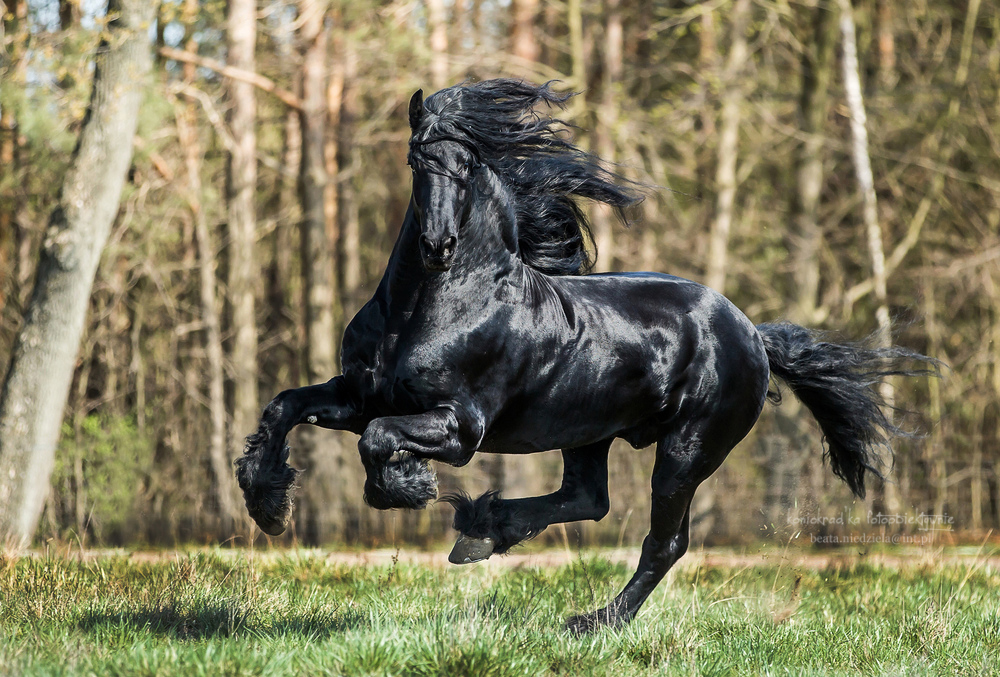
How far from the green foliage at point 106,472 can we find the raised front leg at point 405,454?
24.6ft

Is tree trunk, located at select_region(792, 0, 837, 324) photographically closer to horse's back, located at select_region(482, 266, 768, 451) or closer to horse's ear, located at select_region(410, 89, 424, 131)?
horse's back, located at select_region(482, 266, 768, 451)

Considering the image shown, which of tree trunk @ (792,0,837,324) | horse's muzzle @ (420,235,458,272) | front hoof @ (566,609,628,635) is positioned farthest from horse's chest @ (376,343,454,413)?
tree trunk @ (792,0,837,324)

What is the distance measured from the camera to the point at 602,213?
14172 mm

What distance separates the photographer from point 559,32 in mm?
18984

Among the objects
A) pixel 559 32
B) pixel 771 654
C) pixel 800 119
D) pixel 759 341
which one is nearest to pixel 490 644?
pixel 771 654

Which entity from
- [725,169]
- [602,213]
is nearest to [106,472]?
[602,213]

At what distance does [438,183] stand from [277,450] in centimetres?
114

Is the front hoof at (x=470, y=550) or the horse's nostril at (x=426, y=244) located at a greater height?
the horse's nostril at (x=426, y=244)

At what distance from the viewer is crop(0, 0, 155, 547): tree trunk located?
26.0ft

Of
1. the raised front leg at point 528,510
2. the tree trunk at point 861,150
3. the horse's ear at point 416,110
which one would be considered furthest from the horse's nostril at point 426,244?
the tree trunk at point 861,150

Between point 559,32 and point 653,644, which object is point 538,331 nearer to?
point 653,644

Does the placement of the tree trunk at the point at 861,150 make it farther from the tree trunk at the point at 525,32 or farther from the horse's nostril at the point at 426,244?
the horse's nostril at the point at 426,244

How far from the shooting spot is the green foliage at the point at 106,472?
10727mm

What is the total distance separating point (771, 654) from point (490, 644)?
1.24 m
